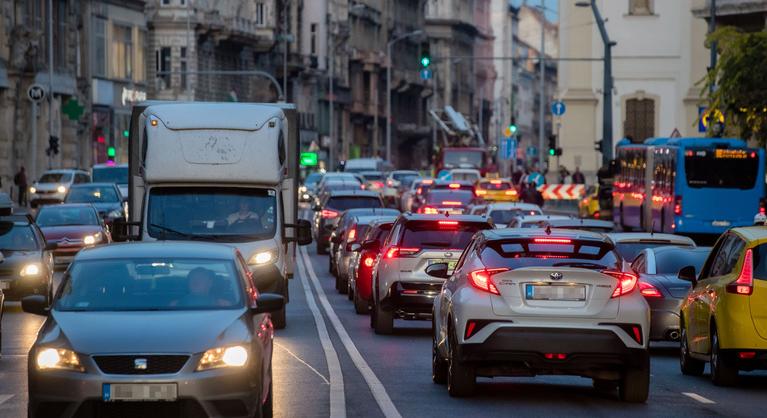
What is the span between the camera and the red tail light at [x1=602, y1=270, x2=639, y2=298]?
16.0m

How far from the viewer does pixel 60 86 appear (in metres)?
82.0

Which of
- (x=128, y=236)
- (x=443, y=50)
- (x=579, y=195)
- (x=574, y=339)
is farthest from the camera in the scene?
(x=443, y=50)

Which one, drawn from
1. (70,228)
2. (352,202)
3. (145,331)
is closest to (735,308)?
(145,331)

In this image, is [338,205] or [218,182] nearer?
[218,182]

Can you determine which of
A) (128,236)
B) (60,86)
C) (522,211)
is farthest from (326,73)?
(128,236)

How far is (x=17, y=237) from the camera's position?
100 ft

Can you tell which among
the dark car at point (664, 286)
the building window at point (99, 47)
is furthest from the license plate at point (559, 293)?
the building window at point (99, 47)

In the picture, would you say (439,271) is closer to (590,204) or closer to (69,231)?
(69,231)

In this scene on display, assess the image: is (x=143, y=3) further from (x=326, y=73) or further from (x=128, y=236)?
(x=128, y=236)

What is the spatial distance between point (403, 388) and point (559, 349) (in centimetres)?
216

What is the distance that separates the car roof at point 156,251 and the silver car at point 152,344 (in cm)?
7

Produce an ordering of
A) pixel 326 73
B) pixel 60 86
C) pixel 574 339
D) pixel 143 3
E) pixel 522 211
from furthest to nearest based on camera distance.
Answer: pixel 326 73 < pixel 143 3 < pixel 60 86 < pixel 522 211 < pixel 574 339

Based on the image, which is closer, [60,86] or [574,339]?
[574,339]

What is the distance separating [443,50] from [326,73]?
53.1 meters
